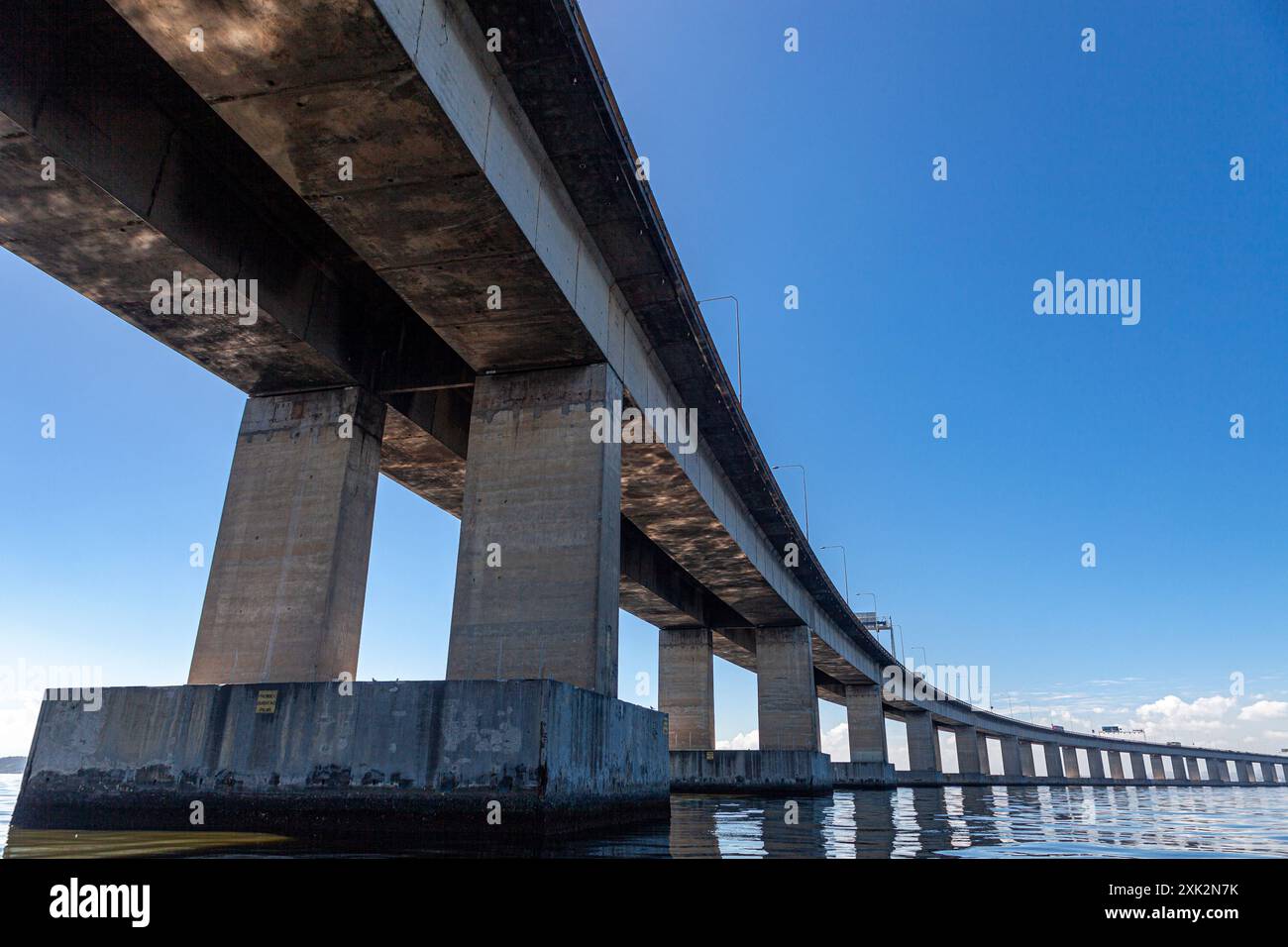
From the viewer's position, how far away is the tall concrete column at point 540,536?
14.9m

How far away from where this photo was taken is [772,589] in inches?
1404

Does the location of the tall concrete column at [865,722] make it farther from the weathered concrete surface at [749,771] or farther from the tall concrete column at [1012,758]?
the tall concrete column at [1012,758]

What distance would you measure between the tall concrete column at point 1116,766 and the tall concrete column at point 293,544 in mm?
148846

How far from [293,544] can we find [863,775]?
45352 mm

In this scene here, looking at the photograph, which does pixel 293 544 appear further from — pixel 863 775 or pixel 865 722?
pixel 865 722

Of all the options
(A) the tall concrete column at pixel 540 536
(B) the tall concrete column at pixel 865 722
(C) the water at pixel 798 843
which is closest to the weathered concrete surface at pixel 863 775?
(B) the tall concrete column at pixel 865 722

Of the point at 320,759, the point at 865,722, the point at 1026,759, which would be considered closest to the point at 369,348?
the point at 320,759

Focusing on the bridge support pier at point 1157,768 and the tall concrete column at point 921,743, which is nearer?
the tall concrete column at point 921,743

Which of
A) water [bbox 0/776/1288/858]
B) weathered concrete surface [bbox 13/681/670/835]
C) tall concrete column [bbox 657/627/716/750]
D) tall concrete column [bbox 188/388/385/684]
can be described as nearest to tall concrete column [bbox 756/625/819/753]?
tall concrete column [bbox 657/627/716/750]

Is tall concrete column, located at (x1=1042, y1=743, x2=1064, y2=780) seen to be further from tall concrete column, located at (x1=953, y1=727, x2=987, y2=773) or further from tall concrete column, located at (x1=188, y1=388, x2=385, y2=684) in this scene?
tall concrete column, located at (x1=188, y1=388, x2=385, y2=684)
